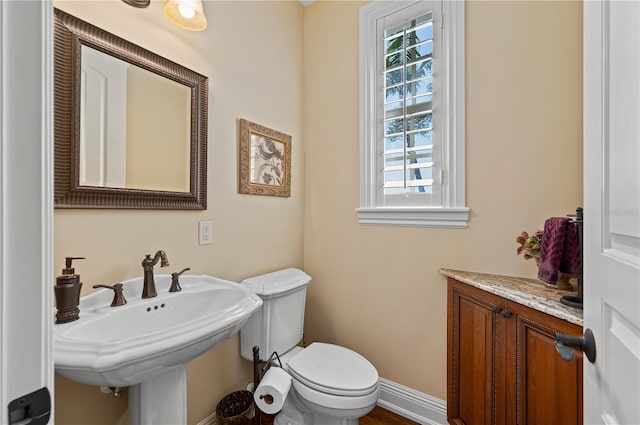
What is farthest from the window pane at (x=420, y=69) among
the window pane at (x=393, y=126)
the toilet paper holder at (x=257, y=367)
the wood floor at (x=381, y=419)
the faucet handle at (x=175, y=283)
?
the wood floor at (x=381, y=419)

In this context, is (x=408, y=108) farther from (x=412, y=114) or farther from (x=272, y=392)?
(x=272, y=392)

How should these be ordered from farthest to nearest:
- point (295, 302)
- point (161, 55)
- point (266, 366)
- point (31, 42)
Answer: point (295, 302) → point (266, 366) → point (161, 55) → point (31, 42)

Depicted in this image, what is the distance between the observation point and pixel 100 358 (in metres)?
0.71

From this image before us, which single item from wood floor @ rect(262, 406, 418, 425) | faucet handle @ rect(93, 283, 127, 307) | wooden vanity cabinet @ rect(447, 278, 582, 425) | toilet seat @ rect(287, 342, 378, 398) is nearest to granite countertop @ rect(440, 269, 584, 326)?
wooden vanity cabinet @ rect(447, 278, 582, 425)

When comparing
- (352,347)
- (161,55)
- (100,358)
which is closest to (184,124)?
(161,55)

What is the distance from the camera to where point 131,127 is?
119 centimetres

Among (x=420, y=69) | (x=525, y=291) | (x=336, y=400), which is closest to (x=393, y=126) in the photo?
(x=420, y=69)

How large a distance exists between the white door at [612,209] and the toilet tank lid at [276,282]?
1.22 metres

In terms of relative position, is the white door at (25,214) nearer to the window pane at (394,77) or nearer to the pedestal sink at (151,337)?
the pedestal sink at (151,337)

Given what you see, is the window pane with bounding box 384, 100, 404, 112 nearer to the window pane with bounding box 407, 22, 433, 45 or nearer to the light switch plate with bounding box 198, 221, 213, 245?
the window pane with bounding box 407, 22, 433, 45

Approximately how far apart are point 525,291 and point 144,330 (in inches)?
57.9

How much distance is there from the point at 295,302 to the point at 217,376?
55cm

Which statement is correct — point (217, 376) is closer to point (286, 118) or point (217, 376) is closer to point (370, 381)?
point (370, 381)

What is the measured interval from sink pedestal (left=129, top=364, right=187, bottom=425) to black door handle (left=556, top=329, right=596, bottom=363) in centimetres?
112
